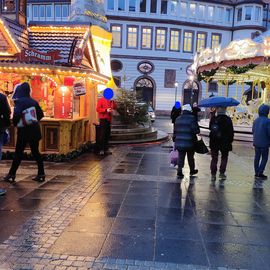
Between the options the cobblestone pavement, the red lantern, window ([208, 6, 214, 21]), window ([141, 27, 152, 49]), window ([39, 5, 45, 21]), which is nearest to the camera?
the cobblestone pavement

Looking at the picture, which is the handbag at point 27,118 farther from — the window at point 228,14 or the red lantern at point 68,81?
the window at point 228,14

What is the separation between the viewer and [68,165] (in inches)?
338

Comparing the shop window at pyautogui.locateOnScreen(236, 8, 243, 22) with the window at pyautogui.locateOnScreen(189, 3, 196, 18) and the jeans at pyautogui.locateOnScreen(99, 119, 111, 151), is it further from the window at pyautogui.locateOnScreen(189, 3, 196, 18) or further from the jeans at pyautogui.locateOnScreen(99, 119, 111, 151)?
the jeans at pyautogui.locateOnScreen(99, 119, 111, 151)

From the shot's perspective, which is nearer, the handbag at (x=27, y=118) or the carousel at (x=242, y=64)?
the handbag at (x=27, y=118)

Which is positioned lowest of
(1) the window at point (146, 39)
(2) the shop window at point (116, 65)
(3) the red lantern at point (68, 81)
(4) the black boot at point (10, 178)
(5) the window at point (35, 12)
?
(4) the black boot at point (10, 178)

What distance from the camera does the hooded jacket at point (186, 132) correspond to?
747 cm

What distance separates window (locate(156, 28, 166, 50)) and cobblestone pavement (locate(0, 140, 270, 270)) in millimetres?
32779

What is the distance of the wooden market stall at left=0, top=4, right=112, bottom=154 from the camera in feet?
29.3

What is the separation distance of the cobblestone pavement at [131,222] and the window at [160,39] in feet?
108

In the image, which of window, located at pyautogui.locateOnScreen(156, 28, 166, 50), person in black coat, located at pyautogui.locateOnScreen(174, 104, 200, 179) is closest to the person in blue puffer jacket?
person in black coat, located at pyautogui.locateOnScreen(174, 104, 200, 179)

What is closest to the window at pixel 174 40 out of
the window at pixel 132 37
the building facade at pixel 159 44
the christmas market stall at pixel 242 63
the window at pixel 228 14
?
the building facade at pixel 159 44

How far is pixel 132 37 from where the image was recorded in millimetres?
38781

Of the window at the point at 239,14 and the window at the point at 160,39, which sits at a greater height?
the window at the point at 239,14

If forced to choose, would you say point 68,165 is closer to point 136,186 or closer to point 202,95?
point 136,186
